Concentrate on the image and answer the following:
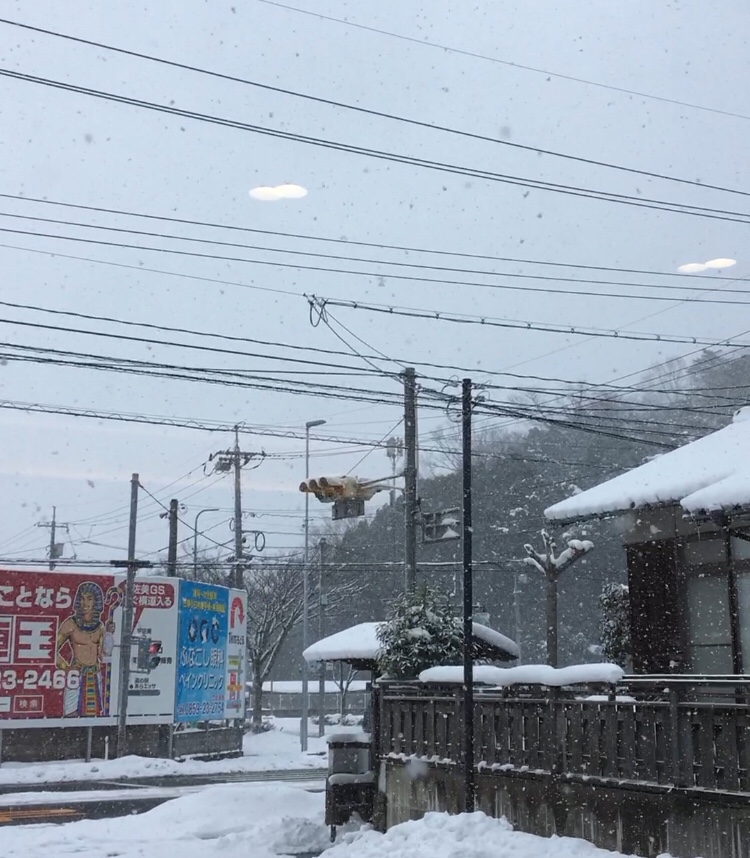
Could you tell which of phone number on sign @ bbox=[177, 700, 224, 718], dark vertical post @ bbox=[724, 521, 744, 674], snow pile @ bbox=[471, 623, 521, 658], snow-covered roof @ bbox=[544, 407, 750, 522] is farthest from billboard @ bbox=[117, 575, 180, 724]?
dark vertical post @ bbox=[724, 521, 744, 674]

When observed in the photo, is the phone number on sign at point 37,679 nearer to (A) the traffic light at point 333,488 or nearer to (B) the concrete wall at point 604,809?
(A) the traffic light at point 333,488

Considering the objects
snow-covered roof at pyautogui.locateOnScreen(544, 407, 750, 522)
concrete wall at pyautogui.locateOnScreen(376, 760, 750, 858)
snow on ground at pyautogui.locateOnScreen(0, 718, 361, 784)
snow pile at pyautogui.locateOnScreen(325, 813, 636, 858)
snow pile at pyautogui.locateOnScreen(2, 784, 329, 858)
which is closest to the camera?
concrete wall at pyautogui.locateOnScreen(376, 760, 750, 858)

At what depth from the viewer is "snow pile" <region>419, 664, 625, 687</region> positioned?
12.0 metres

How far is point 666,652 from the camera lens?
16.2m

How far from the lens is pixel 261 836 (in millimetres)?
14016

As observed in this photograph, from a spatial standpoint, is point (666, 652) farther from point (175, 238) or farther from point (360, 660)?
point (175, 238)

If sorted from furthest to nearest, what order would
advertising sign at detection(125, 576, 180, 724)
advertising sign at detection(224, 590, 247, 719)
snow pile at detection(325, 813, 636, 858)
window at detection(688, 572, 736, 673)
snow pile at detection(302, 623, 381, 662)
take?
advertising sign at detection(224, 590, 247, 719) < advertising sign at detection(125, 576, 180, 724) < snow pile at detection(302, 623, 381, 662) < window at detection(688, 572, 736, 673) < snow pile at detection(325, 813, 636, 858)

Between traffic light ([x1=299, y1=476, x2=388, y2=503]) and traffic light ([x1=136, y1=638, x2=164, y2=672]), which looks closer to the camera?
traffic light ([x1=299, y1=476, x2=388, y2=503])

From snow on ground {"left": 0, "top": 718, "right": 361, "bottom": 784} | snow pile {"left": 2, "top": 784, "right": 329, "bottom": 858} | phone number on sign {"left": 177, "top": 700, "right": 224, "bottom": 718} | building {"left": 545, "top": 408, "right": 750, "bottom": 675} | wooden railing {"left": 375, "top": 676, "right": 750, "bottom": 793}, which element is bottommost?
snow on ground {"left": 0, "top": 718, "right": 361, "bottom": 784}

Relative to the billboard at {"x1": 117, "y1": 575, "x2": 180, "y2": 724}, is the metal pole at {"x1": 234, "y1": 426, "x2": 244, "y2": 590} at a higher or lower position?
higher

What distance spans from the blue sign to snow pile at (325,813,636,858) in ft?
67.0

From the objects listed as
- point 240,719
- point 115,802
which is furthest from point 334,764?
point 240,719

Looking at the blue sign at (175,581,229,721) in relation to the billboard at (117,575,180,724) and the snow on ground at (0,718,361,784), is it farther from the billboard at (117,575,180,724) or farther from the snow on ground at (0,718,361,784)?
the snow on ground at (0,718,361,784)

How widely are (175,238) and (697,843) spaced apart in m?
11.7
